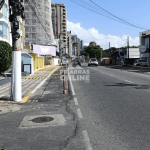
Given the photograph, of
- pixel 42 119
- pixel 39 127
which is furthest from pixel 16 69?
pixel 39 127

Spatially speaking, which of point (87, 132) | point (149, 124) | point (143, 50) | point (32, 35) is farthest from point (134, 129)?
point (32, 35)

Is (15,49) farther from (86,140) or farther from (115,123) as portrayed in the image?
(86,140)

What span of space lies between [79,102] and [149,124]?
4259 mm

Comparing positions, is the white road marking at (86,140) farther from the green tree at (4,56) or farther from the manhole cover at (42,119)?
the green tree at (4,56)

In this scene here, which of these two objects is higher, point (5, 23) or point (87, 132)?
point (5, 23)

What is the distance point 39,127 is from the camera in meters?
6.68

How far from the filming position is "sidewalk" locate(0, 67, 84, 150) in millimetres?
5248

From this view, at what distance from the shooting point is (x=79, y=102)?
10523 mm

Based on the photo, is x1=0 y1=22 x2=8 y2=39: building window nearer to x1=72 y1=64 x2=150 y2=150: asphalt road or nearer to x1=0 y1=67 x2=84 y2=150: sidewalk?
x1=0 y1=67 x2=84 y2=150: sidewalk

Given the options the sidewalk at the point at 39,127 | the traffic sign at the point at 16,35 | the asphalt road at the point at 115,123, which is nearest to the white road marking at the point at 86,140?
the asphalt road at the point at 115,123

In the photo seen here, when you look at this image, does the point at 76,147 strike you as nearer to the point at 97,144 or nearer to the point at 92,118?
the point at 97,144

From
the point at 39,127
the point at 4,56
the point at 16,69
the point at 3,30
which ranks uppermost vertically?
the point at 3,30

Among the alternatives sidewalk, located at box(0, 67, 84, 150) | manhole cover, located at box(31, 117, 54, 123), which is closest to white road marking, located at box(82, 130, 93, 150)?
sidewalk, located at box(0, 67, 84, 150)

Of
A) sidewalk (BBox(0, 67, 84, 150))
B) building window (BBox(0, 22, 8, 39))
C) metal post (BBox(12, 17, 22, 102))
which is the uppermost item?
building window (BBox(0, 22, 8, 39))
